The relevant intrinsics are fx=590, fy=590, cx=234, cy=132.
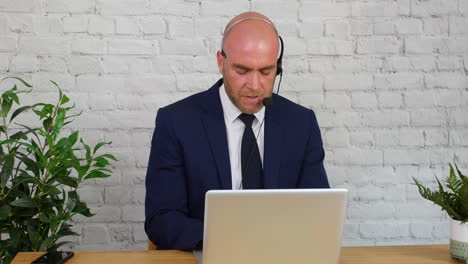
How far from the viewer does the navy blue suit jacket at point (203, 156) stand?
1789mm

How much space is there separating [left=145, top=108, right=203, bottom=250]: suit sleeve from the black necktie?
0.63ft

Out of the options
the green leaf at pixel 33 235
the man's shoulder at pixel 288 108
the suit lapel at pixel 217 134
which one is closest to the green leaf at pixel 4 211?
the green leaf at pixel 33 235

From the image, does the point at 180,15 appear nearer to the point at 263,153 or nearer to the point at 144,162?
the point at 144,162

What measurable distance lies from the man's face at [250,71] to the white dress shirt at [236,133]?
0.24ft

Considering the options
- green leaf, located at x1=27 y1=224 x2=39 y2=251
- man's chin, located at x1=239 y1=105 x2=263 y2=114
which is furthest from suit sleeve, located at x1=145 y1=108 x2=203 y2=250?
green leaf, located at x1=27 y1=224 x2=39 y2=251

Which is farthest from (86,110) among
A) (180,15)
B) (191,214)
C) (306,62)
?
(306,62)

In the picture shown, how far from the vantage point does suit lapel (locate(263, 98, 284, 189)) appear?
1859 millimetres

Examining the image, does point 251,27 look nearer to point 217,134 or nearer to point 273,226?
point 217,134

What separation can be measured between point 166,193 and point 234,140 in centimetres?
29

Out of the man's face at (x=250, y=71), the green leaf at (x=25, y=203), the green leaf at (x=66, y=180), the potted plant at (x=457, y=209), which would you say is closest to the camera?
the potted plant at (x=457, y=209)

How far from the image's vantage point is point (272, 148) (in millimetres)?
1896

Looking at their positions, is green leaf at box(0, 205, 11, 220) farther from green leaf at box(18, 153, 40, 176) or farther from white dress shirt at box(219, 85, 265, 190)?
white dress shirt at box(219, 85, 265, 190)

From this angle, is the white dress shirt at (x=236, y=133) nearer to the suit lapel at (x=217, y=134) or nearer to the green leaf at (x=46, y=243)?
the suit lapel at (x=217, y=134)

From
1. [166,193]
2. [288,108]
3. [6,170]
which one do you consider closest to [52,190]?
[6,170]
